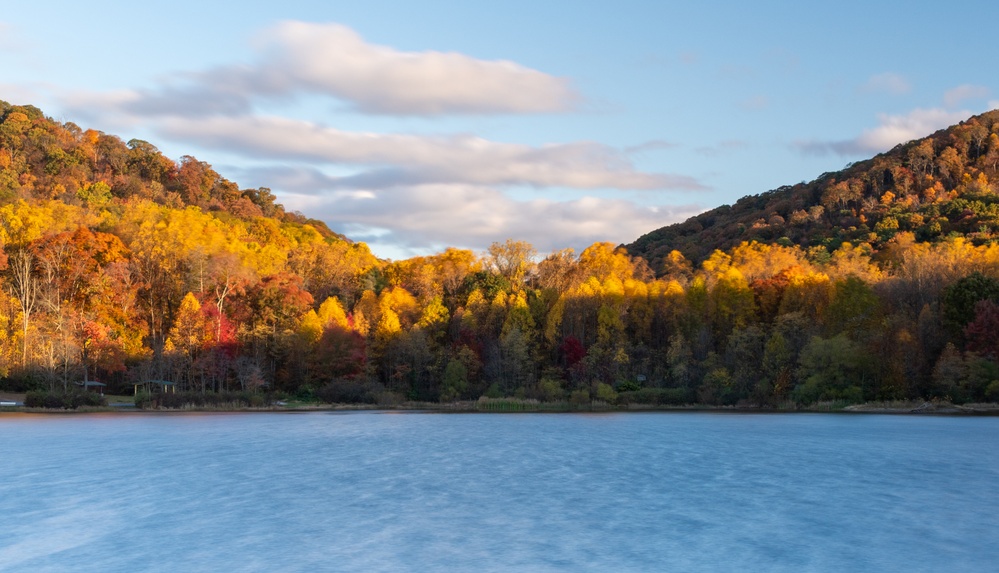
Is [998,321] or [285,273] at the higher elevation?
[285,273]

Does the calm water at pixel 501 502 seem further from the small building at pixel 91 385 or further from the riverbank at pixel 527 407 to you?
the small building at pixel 91 385

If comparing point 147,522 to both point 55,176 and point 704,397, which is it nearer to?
point 704,397

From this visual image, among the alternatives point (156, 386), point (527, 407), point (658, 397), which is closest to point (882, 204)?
point (658, 397)

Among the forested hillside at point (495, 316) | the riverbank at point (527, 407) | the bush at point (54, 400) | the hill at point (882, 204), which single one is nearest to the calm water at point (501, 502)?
the riverbank at point (527, 407)

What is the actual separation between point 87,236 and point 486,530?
63268 mm

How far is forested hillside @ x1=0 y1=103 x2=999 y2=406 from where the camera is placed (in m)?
54.0

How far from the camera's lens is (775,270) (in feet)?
241

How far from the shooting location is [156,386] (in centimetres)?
6406

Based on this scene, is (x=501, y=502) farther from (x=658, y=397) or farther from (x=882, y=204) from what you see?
(x=882, y=204)

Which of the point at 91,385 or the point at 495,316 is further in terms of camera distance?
the point at 495,316

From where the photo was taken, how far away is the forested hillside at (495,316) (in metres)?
54.0

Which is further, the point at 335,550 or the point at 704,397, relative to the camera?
the point at 704,397

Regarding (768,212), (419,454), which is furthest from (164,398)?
(768,212)

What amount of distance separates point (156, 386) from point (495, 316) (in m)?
27.1
